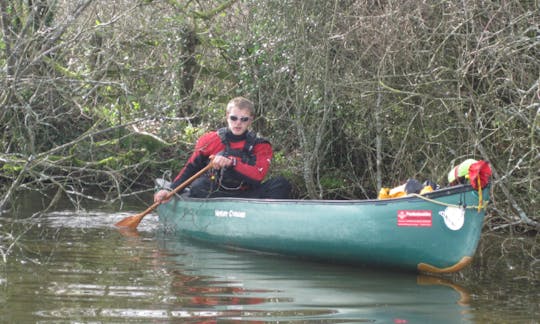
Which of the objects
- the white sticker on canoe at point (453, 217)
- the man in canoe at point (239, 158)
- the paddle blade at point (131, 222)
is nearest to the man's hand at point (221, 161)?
the man in canoe at point (239, 158)

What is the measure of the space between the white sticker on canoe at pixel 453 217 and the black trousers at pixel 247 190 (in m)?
2.46

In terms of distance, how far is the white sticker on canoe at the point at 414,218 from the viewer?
21.1 ft

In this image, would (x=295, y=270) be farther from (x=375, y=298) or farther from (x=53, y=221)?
(x=53, y=221)

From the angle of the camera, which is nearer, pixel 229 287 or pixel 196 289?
pixel 196 289

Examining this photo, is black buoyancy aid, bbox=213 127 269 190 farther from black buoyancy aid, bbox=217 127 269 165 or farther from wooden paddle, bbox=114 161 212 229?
wooden paddle, bbox=114 161 212 229

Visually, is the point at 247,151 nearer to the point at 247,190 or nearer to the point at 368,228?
the point at 247,190

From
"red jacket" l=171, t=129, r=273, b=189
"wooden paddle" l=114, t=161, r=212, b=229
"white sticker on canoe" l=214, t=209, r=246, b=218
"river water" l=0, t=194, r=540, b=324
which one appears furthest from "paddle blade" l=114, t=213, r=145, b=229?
"white sticker on canoe" l=214, t=209, r=246, b=218

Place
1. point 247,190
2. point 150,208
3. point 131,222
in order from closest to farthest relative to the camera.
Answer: point 247,190, point 150,208, point 131,222

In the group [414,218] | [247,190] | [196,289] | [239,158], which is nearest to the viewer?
[196,289]

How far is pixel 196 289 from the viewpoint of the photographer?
6.04 meters

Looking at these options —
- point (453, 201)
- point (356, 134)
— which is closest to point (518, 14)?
point (453, 201)

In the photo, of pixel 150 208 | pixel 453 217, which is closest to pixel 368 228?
pixel 453 217

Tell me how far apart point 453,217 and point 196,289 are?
1855 mm

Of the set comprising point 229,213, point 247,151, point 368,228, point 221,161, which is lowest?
point 368,228
